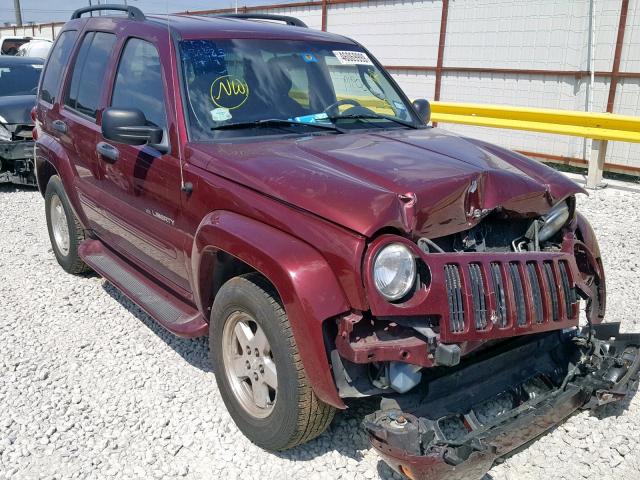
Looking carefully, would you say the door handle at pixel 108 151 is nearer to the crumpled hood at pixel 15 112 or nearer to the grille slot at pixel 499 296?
the grille slot at pixel 499 296

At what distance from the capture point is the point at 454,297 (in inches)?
105

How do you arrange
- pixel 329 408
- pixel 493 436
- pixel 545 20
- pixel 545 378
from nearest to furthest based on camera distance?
pixel 493 436, pixel 329 408, pixel 545 378, pixel 545 20

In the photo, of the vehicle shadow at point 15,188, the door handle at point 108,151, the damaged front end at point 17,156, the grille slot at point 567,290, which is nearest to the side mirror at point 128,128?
the door handle at point 108,151

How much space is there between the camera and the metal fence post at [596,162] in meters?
8.48

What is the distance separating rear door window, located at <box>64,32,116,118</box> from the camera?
4668 millimetres

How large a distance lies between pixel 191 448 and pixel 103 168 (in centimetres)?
215

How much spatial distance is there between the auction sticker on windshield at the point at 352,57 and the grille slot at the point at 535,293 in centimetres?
230

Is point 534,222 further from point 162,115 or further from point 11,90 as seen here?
point 11,90

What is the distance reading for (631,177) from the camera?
32.3ft

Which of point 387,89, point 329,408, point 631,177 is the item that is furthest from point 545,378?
point 631,177

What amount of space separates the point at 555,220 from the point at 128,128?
2.39 m

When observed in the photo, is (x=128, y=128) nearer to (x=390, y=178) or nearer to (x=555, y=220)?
(x=390, y=178)

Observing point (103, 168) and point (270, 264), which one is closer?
point (270, 264)

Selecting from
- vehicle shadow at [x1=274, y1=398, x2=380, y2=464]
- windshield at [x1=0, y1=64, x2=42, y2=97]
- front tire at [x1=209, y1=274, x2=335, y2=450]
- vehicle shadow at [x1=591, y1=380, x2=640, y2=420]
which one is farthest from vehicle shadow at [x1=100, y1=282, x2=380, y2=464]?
windshield at [x1=0, y1=64, x2=42, y2=97]
